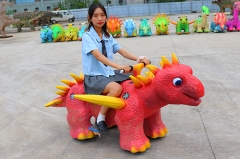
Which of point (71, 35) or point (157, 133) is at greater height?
point (71, 35)

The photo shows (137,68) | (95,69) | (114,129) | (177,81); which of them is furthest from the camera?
(114,129)

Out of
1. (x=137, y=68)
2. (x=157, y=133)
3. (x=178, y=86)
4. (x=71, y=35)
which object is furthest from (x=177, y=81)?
(x=71, y=35)

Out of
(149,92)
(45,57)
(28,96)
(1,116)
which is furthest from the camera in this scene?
(45,57)

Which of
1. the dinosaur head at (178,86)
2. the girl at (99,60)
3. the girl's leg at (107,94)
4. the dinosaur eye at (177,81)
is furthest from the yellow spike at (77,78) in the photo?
the dinosaur eye at (177,81)

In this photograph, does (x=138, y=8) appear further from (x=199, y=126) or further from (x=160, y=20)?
(x=199, y=126)

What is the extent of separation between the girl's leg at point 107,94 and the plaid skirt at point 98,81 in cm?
5

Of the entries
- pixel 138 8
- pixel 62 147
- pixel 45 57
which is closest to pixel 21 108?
pixel 62 147

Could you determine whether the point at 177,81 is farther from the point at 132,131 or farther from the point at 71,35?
the point at 71,35

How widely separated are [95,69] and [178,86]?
92 centimetres

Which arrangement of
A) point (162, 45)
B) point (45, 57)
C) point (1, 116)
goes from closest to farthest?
point (1, 116) → point (45, 57) → point (162, 45)

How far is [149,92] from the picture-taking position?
295cm

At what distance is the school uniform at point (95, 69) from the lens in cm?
307

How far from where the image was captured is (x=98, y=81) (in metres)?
3.07

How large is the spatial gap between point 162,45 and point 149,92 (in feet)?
21.1
